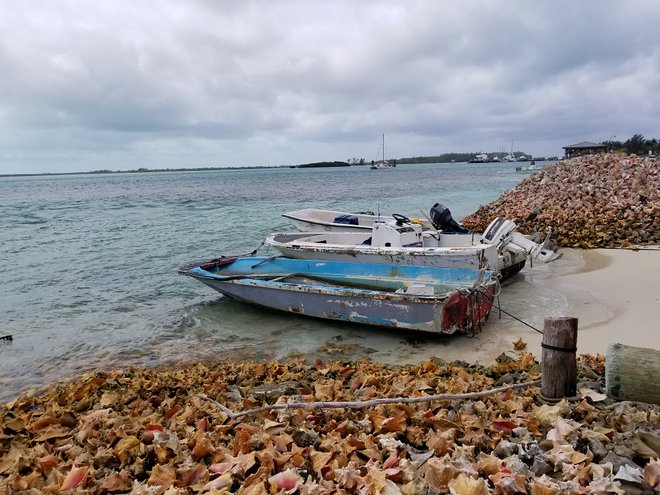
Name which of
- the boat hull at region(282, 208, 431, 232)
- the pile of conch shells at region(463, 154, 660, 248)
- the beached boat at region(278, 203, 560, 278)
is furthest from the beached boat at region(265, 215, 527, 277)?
the pile of conch shells at region(463, 154, 660, 248)

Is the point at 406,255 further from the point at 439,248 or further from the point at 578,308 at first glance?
the point at 578,308

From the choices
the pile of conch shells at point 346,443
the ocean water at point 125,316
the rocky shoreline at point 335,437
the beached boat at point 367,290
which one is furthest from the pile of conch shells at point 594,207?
the pile of conch shells at point 346,443

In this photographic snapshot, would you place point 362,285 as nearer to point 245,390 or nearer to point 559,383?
point 245,390

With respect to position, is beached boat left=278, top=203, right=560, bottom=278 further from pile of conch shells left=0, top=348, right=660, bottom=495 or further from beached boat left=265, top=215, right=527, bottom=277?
pile of conch shells left=0, top=348, right=660, bottom=495

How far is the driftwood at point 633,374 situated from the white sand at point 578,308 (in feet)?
10.1

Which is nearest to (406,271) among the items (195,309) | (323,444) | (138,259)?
(195,309)

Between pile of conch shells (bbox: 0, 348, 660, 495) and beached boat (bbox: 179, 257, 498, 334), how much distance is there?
2.41 meters

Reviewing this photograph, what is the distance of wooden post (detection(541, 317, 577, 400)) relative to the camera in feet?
13.6

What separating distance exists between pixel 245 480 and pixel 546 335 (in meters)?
2.86

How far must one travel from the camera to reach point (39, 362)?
8.17 metres

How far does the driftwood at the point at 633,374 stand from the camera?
3.89 meters

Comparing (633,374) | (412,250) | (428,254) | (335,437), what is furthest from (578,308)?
(335,437)

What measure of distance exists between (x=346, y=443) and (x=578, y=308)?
7.33 m

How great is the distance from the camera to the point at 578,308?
920 cm
